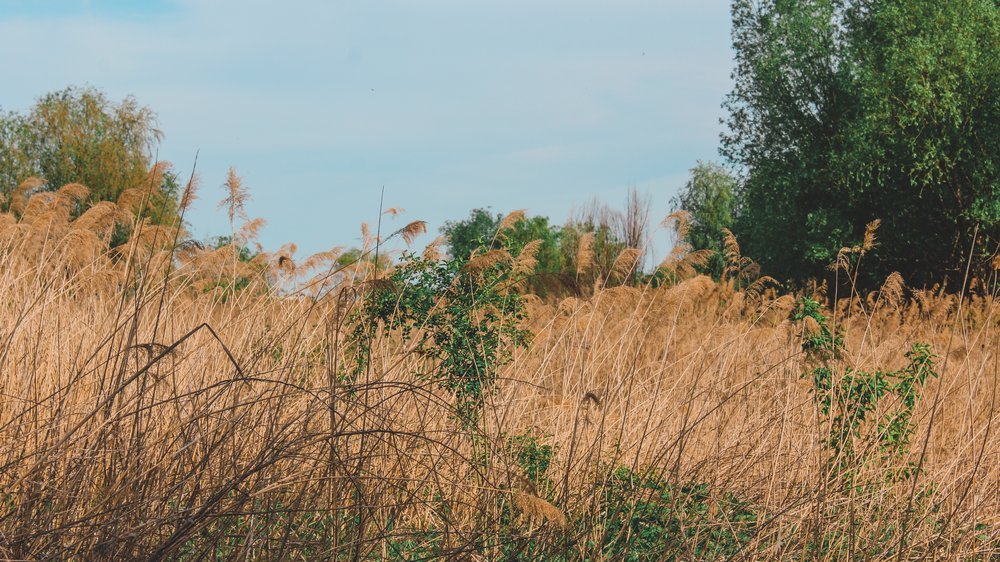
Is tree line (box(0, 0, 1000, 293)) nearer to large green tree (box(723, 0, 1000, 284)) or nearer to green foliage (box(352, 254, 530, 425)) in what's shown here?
large green tree (box(723, 0, 1000, 284))

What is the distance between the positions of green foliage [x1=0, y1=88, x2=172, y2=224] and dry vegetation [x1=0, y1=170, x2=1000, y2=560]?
23050 mm

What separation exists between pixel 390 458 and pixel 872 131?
1639 cm

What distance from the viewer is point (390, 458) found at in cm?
355

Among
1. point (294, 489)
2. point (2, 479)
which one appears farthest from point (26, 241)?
point (294, 489)

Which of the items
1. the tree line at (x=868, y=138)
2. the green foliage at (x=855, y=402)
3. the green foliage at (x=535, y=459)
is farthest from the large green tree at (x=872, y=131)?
the green foliage at (x=535, y=459)

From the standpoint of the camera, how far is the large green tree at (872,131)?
56.2 ft

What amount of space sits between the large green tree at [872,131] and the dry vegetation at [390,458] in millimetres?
13149

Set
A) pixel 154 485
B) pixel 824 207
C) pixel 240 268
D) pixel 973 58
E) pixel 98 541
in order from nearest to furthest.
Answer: pixel 98 541 < pixel 154 485 < pixel 240 268 < pixel 973 58 < pixel 824 207

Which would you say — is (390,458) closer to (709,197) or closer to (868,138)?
(868,138)

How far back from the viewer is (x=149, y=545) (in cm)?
256

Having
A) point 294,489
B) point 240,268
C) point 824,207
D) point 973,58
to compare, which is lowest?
point 294,489

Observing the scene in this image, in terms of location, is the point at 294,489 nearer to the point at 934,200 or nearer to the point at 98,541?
the point at 98,541

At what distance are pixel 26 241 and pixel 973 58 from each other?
1676 cm

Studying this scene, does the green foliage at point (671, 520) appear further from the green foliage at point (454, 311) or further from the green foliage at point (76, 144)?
the green foliage at point (76, 144)
